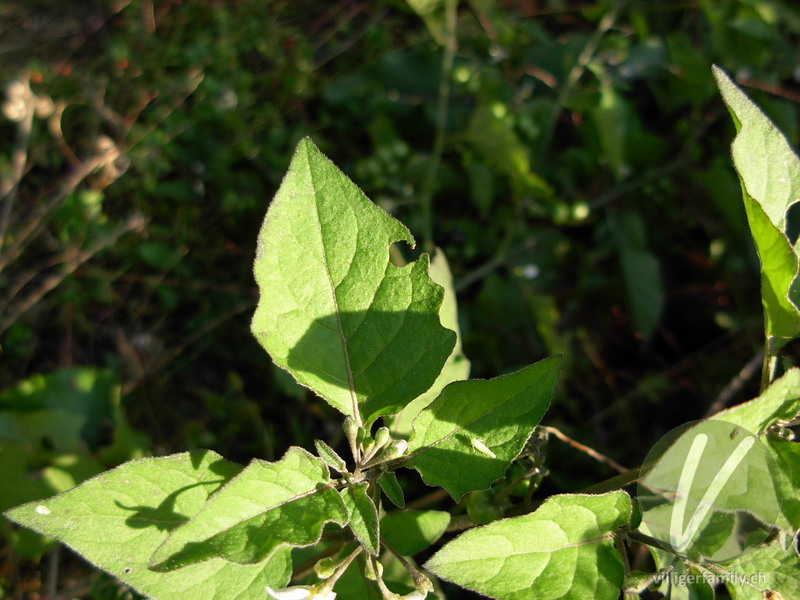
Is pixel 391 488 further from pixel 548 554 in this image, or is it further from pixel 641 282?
pixel 641 282

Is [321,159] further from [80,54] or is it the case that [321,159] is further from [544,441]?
[80,54]

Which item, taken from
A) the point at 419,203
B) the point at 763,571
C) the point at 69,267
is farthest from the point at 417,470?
the point at 69,267

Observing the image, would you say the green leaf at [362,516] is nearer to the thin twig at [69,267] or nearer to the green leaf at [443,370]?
the green leaf at [443,370]

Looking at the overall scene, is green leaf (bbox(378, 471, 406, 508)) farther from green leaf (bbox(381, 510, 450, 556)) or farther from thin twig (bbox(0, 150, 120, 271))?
thin twig (bbox(0, 150, 120, 271))

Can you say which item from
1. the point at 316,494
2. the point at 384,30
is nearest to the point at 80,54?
the point at 384,30

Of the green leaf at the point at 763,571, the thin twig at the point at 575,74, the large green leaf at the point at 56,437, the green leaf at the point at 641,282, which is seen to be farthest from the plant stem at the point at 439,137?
the green leaf at the point at 763,571

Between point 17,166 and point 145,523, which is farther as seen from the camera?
point 17,166
